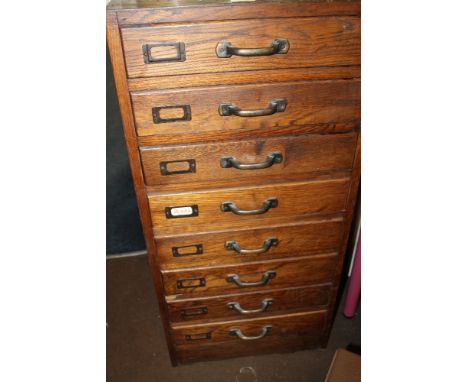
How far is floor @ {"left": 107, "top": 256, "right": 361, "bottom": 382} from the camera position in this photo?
4.37 feet

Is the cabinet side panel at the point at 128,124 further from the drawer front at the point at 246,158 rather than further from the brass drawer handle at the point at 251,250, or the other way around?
the brass drawer handle at the point at 251,250

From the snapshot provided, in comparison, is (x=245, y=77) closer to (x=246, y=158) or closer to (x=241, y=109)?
(x=241, y=109)

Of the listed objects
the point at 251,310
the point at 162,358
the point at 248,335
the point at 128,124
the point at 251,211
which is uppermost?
the point at 128,124

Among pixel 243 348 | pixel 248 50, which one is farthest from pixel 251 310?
pixel 248 50

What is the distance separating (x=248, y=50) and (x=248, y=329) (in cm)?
91

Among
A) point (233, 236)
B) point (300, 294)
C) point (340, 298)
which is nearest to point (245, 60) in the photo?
point (233, 236)

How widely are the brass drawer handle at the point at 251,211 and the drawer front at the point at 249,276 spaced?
200 mm

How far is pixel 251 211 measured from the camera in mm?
932

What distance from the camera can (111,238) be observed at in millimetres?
1803

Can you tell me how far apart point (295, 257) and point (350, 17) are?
638 millimetres

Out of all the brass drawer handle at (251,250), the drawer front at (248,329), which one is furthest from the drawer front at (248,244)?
the drawer front at (248,329)

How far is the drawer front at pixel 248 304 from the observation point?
1114 mm

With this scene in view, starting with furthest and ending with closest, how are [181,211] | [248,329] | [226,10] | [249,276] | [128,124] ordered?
1. [248,329]
2. [249,276]
3. [181,211]
4. [128,124]
5. [226,10]
